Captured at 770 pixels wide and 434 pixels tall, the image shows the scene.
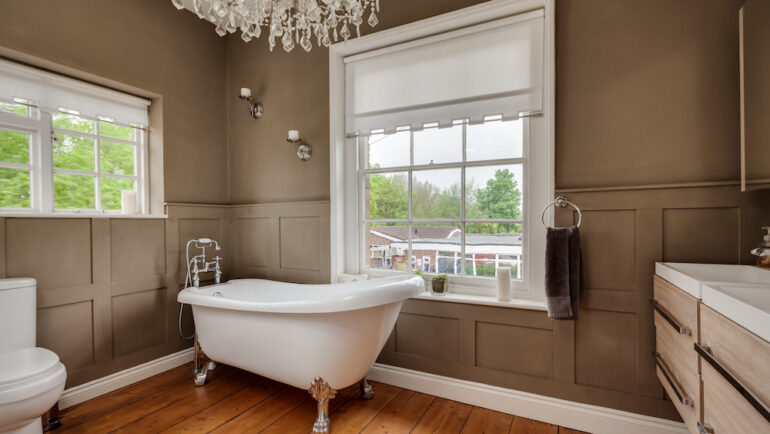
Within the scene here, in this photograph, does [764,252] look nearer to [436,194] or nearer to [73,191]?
[436,194]

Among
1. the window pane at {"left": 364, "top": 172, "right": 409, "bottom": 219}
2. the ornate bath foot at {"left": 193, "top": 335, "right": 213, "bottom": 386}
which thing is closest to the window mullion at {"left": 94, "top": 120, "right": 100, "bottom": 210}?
the ornate bath foot at {"left": 193, "top": 335, "right": 213, "bottom": 386}

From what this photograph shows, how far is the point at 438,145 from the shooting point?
233 cm

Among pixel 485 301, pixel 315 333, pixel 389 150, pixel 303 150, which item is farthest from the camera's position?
pixel 303 150

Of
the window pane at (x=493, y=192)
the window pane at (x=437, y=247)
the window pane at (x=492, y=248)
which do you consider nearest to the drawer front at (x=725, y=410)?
the window pane at (x=492, y=248)

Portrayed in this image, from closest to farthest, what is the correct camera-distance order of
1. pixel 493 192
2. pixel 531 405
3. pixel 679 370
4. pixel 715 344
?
pixel 715 344, pixel 679 370, pixel 531 405, pixel 493 192

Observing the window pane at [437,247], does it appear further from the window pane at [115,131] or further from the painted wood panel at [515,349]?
the window pane at [115,131]

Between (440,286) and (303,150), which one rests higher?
(303,150)

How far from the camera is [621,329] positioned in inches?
69.2

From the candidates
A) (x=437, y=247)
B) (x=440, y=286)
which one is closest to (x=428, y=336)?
(x=440, y=286)

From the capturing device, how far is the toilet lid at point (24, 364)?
1.41 metres

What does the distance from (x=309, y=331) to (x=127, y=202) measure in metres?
1.72

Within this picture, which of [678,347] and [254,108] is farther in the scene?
[254,108]

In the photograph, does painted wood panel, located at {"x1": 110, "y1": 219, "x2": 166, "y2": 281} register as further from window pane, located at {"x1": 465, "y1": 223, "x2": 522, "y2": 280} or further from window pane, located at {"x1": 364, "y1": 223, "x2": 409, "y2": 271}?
window pane, located at {"x1": 465, "y1": 223, "x2": 522, "y2": 280}

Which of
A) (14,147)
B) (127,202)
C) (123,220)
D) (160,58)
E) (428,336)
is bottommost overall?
(428,336)
